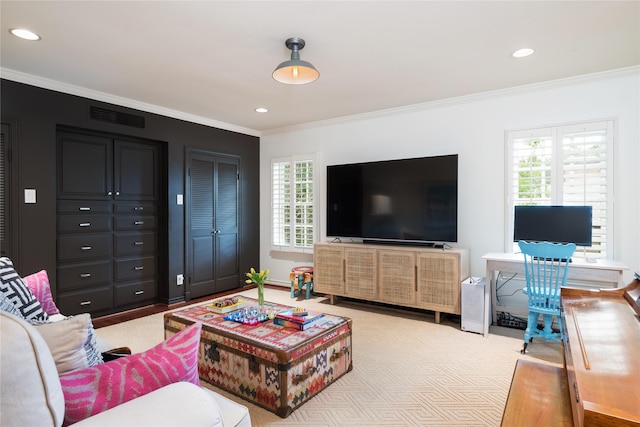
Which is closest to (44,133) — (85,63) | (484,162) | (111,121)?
(111,121)

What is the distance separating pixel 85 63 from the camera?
10.0 ft

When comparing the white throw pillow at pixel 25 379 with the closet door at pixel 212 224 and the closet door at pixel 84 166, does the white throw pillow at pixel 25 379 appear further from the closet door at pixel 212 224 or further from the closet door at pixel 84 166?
the closet door at pixel 212 224

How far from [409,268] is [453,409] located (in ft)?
6.09

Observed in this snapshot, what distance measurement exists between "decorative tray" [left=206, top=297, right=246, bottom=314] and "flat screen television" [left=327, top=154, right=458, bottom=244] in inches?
79.2

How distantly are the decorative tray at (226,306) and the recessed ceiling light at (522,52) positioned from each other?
3.02m

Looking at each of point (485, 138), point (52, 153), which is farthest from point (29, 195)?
point (485, 138)

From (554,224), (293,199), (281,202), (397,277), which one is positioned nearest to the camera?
(554,224)

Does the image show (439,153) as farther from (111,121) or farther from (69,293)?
(69,293)

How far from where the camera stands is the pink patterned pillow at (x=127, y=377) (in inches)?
36.2

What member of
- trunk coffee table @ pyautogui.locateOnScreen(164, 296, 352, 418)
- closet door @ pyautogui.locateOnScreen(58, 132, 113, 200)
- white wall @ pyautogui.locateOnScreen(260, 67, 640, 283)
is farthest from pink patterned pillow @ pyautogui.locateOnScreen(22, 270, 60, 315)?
white wall @ pyautogui.locateOnScreen(260, 67, 640, 283)

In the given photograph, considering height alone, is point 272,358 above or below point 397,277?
below

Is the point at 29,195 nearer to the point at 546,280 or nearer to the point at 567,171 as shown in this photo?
the point at 546,280

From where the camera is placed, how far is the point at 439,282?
372cm

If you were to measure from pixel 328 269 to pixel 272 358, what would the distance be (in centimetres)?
252
